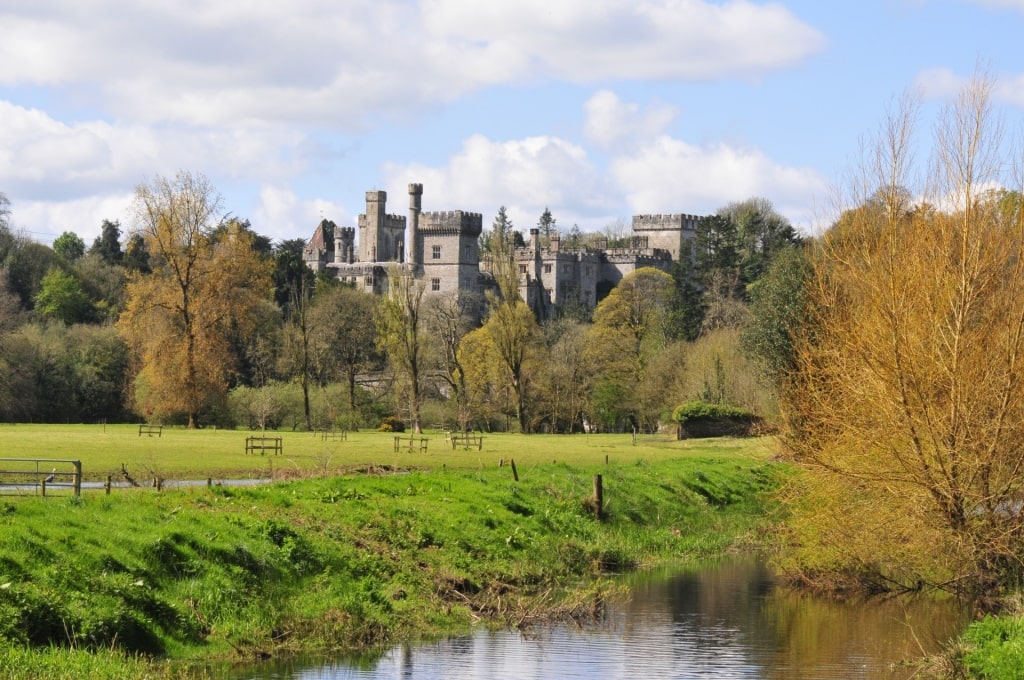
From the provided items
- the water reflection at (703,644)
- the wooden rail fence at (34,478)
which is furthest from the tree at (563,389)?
the water reflection at (703,644)

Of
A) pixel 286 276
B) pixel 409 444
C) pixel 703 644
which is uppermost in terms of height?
pixel 286 276

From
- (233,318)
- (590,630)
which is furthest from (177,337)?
(590,630)

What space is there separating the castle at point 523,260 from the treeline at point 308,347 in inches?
976

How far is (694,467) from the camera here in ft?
165

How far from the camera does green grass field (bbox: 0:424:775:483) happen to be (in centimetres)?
4331

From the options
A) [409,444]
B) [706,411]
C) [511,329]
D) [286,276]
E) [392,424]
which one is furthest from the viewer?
[286,276]

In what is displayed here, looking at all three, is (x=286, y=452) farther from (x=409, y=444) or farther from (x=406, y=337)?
(x=406, y=337)

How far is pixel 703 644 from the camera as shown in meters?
24.2

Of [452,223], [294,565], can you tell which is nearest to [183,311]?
[294,565]

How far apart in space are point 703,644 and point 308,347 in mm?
75119

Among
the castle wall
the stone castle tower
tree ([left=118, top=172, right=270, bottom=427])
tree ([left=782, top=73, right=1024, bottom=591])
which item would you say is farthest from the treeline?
the castle wall

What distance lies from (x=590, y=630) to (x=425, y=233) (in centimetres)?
13102

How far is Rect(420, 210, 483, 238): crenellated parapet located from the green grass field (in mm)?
79280

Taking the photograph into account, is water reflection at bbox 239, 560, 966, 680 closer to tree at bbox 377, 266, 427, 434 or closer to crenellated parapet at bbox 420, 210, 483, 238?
tree at bbox 377, 266, 427, 434
